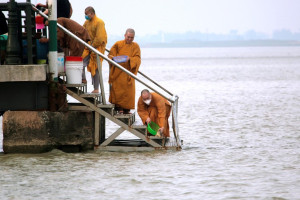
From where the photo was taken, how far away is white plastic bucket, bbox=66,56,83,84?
35.7 ft

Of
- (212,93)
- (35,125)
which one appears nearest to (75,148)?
(35,125)

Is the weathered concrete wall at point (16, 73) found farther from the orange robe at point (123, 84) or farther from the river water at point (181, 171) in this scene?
the orange robe at point (123, 84)

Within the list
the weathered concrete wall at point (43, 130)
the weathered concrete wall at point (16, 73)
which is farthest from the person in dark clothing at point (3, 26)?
the weathered concrete wall at point (43, 130)

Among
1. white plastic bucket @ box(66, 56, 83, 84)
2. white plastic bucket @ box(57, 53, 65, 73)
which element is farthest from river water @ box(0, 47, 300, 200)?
white plastic bucket @ box(57, 53, 65, 73)

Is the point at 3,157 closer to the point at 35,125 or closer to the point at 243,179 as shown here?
the point at 35,125

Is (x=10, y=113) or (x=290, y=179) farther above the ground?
(x=10, y=113)

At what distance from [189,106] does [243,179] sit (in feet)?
41.8

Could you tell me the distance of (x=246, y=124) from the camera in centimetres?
1636

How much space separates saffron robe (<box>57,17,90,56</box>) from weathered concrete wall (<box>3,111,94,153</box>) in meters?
1.11

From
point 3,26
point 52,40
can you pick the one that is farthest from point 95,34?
point 3,26

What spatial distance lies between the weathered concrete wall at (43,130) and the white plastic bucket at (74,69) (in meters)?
0.52

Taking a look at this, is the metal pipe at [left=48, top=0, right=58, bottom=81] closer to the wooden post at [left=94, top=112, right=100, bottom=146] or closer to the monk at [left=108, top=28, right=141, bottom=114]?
the wooden post at [left=94, top=112, right=100, bottom=146]

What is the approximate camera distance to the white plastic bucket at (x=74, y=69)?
10.9 meters

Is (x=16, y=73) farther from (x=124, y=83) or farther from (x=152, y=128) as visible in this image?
(x=152, y=128)
